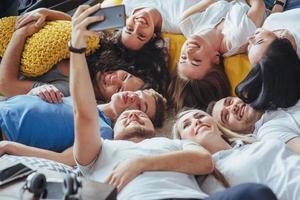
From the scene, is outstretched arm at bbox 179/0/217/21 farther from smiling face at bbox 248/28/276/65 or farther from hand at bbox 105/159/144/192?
hand at bbox 105/159/144/192

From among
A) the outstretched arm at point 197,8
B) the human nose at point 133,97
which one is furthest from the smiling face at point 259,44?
the human nose at point 133,97

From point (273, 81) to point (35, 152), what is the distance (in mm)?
812

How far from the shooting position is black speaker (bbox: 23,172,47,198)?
0.91 metres

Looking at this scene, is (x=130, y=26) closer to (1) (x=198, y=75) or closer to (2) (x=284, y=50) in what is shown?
(1) (x=198, y=75)

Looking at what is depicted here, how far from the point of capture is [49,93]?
1625 mm

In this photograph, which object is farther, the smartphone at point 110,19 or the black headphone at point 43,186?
the smartphone at point 110,19

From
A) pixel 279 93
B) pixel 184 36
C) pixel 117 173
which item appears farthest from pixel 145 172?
pixel 184 36

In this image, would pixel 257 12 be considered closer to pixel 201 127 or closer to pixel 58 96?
pixel 201 127

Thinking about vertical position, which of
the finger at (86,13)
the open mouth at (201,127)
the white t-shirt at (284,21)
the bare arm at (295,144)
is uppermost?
the finger at (86,13)

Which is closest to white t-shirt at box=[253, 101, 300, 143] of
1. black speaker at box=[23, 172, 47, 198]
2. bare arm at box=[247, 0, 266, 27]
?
bare arm at box=[247, 0, 266, 27]

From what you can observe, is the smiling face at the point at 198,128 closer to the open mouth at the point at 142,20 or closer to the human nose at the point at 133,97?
→ the human nose at the point at 133,97

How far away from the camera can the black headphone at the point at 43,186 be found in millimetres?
900

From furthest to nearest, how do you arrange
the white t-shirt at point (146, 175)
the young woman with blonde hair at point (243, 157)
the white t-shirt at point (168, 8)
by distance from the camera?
the white t-shirt at point (168, 8) < the young woman with blonde hair at point (243, 157) < the white t-shirt at point (146, 175)

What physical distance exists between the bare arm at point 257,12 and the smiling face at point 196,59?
0.22 m
